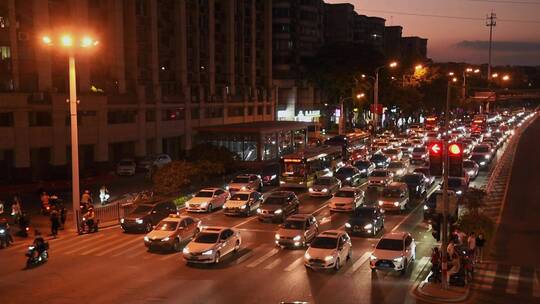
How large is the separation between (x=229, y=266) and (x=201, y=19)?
62.6 meters

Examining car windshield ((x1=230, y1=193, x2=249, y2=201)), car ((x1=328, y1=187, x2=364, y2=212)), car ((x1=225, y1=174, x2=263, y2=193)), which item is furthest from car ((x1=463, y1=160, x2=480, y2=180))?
car windshield ((x1=230, y1=193, x2=249, y2=201))

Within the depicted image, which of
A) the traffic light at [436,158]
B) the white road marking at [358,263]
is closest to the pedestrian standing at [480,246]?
the white road marking at [358,263]

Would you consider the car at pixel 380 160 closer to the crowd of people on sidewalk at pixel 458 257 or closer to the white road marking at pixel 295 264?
the white road marking at pixel 295 264

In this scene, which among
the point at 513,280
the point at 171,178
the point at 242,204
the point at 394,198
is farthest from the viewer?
the point at 171,178

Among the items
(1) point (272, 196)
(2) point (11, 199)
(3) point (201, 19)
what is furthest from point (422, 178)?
(3) point (201, 19)

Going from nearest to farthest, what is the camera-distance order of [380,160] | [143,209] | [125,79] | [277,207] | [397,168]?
[143,209]
[277,207]
[397,168]
[380,160]
[125,79]

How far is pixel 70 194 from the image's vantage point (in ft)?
153

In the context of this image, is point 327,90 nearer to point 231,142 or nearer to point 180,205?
point 231,142

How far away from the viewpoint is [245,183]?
1828 inches

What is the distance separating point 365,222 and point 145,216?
39.2 ft

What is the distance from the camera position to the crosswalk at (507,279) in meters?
22.0

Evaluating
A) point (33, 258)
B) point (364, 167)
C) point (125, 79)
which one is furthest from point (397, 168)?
point (33, 258)

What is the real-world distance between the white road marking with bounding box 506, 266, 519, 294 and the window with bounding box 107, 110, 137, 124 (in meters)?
45.7

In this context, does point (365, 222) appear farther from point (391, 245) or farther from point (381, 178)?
point (381, 178)
